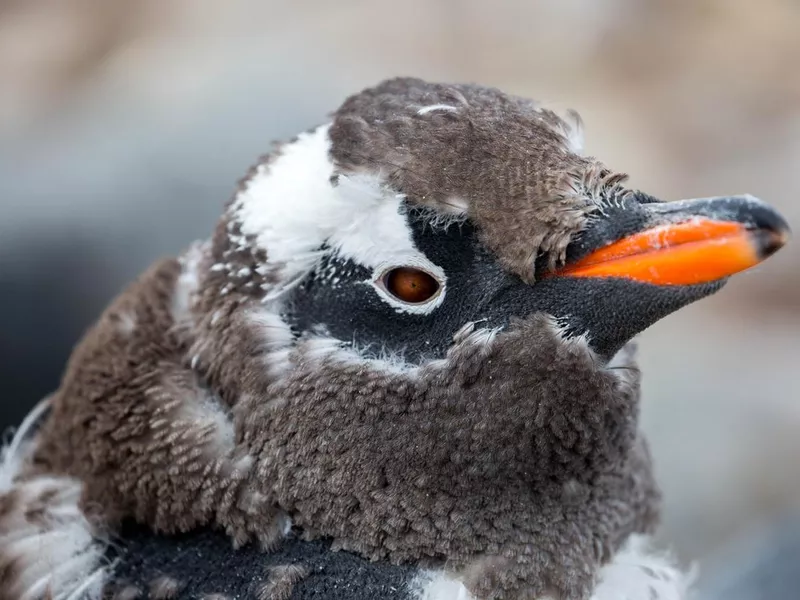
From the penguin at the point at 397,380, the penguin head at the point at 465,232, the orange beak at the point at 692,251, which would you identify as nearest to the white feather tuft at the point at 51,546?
the penguin at the point at 397,380

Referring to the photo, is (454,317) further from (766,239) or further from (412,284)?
(766,239)

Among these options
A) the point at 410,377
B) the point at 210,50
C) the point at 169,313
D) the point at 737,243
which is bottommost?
the point at 410,377

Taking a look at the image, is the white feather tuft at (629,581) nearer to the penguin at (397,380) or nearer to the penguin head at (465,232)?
the penguin at (397,380)

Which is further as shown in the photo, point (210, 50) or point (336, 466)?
point (210, 50)

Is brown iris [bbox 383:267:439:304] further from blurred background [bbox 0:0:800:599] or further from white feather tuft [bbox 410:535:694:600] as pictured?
blurred background [bbox 0:0:800:599]

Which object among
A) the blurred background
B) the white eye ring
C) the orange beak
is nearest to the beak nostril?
the orange beak

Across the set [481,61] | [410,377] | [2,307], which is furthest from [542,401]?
[481,61]

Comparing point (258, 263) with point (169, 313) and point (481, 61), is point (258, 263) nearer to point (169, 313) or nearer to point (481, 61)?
point (169, 313)

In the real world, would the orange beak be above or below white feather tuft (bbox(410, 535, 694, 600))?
above
